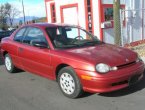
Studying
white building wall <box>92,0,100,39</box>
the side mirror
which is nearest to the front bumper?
the side mirror

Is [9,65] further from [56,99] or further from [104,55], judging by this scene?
[104,55]

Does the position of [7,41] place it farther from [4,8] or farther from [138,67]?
[4,8]

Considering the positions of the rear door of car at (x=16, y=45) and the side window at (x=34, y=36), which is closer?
the side window at (x=34, y=36)

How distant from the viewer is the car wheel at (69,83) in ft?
19.0

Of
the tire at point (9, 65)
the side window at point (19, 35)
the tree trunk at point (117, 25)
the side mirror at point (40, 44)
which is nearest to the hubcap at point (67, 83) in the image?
the side mirror at point (40, 44)

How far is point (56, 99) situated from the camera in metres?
6.02

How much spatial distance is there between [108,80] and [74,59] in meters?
0.83

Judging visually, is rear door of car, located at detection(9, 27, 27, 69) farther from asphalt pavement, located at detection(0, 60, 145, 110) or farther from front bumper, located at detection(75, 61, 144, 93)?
front bumper, located at detection(75, 61, 144, 93)

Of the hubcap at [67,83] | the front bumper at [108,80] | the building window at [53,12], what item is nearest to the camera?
the front bumper at [108,80]

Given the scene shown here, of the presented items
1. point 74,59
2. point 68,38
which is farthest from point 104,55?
point 68,38

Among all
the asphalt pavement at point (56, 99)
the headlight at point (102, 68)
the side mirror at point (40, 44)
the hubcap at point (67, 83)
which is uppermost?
the side mirror at point (40, 44)

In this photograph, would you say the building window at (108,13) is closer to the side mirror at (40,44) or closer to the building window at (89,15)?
the building window at (89,15)

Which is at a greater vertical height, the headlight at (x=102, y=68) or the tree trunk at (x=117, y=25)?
the tree trunk at (x=117, y=25)

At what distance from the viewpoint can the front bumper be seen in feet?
18.0
